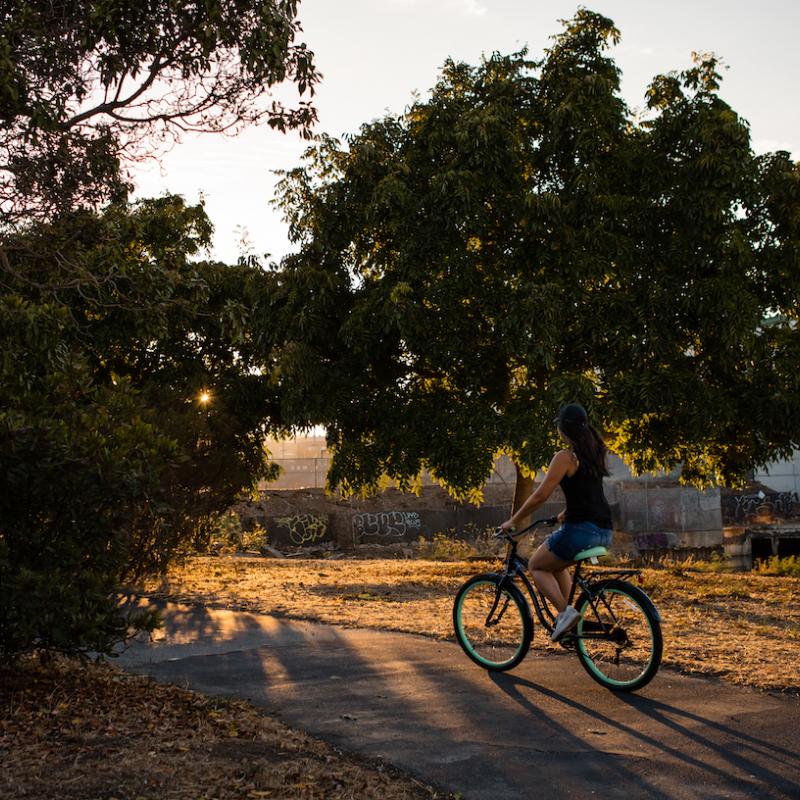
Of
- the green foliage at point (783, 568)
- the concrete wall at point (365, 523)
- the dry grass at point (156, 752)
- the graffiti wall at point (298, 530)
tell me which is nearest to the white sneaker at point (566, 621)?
the dry grass at point (156, 752)

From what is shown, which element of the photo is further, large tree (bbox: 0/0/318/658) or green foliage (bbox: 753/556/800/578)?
green foliage (bbox: 753/556/800/578)

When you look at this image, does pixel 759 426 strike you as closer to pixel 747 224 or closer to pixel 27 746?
pixel 747 224

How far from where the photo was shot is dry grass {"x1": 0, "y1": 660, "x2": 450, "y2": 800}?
420 centimetres

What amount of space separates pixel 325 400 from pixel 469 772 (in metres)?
13.0

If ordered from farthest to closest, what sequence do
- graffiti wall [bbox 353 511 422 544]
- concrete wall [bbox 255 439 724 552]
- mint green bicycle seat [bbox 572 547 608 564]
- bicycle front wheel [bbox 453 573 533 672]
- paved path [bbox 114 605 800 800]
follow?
graffiti wall [bbox 353 511 422 544], concrete wall [bbox 255 439 724 552], bicycle front wheel [bbox 453 573 533 672], mint green bicycle seat [bbox 572 547 608 564], paved path [bbox 114 605 800 800]

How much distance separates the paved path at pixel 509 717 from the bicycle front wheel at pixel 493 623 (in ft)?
0.49

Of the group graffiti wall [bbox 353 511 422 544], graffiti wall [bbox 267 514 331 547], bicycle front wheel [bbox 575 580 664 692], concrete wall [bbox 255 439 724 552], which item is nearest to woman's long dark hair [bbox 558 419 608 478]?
bicycle front wheel [bbox 575 580 664 692]

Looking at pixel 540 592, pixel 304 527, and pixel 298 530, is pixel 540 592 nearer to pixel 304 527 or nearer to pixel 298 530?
pixel 298 530

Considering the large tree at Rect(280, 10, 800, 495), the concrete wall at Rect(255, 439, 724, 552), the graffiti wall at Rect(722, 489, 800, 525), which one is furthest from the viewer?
the graffiti wall at Rect(722, 489, 800, 525)

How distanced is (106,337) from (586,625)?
962 centimetres

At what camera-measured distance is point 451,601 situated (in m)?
11.9

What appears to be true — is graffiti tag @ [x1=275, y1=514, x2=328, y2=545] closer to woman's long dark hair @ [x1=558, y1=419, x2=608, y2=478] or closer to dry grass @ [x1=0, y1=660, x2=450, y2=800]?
dry grass @ [x1=0, y1=660, x2=450, y2=800]

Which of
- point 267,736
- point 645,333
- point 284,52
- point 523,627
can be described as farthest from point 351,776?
point 645,333

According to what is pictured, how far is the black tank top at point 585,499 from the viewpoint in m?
6.42
